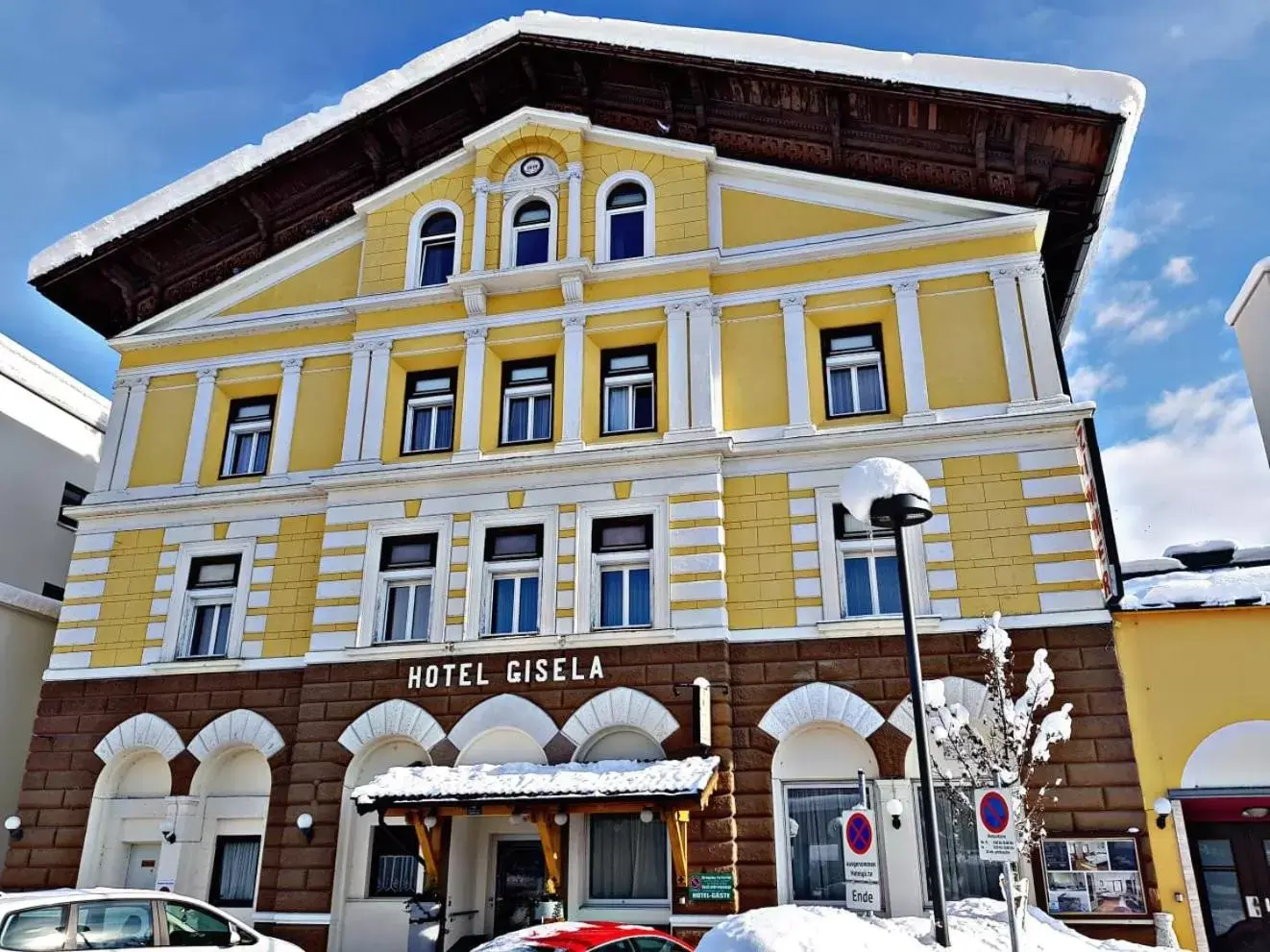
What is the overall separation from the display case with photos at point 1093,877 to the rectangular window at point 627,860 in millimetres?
5666

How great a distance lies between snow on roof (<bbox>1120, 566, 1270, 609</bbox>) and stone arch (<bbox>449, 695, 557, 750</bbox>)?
30.5 feet

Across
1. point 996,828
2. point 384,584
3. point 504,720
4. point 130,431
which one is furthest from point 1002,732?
point 130,431

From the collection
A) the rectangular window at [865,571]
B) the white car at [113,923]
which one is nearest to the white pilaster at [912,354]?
the rectangular window at [865,571]

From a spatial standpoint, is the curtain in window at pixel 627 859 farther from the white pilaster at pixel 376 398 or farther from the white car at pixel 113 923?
the white pilaster at pixel 376 398

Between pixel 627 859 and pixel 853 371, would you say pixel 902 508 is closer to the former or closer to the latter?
pixel 853 371

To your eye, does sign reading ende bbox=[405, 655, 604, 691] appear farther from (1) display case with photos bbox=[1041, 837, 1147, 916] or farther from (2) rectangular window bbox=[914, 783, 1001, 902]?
(1) display case with photos bbox=[1041, 837, 1147, 916]

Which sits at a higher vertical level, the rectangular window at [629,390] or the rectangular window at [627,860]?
the rectangular window at [629,390]

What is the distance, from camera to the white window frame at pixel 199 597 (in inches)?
787

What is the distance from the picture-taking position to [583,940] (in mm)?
10836

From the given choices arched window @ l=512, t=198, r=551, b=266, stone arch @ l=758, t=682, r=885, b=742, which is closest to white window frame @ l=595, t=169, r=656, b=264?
arched window @ l=512, t=198, r=551, b=266

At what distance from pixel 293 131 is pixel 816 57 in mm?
10721

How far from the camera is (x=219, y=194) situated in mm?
22484

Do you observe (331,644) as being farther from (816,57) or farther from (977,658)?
(816,57)

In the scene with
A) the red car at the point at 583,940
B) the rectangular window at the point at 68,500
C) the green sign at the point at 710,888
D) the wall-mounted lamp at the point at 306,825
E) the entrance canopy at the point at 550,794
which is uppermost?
the rectangular window at the point at 68,500
